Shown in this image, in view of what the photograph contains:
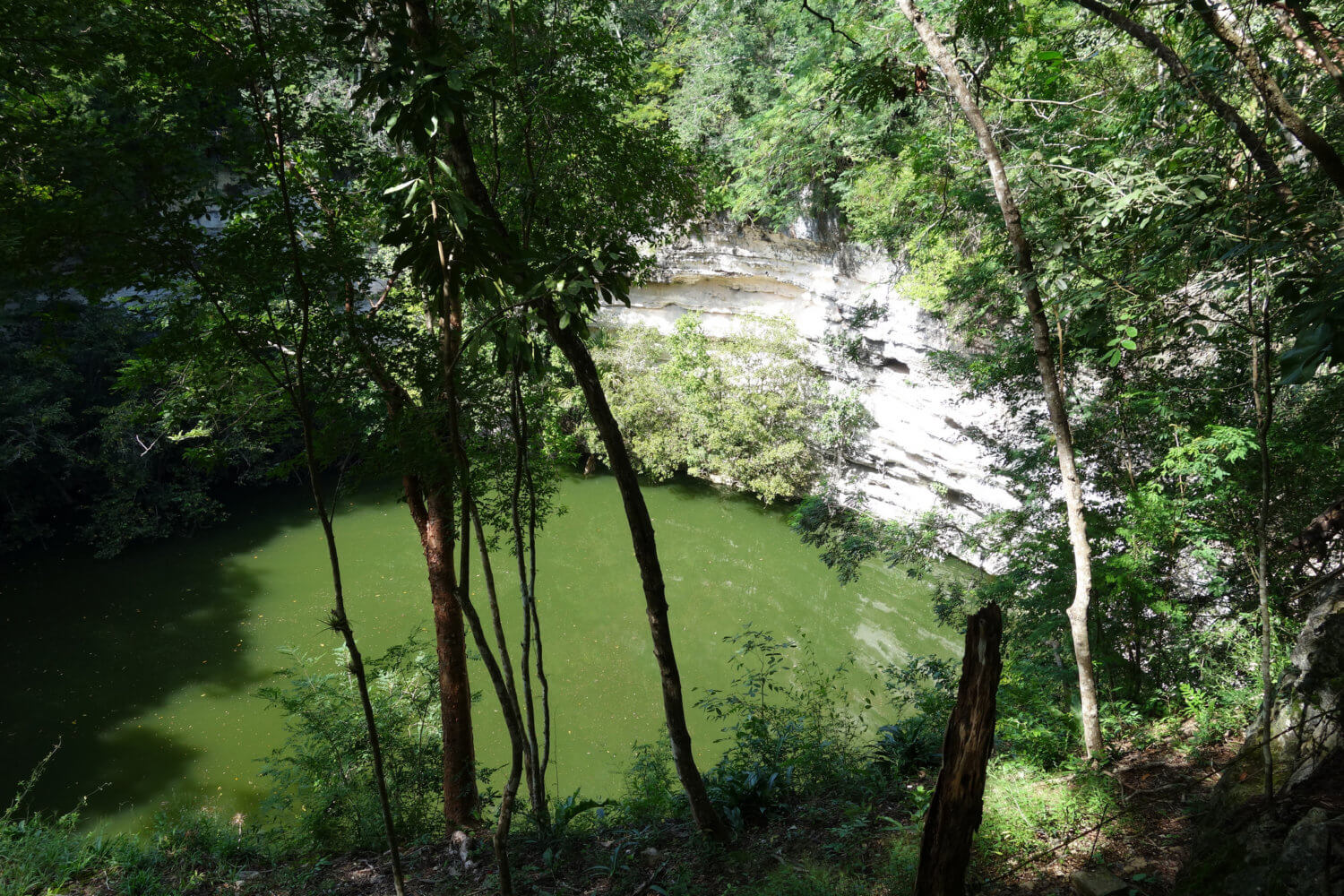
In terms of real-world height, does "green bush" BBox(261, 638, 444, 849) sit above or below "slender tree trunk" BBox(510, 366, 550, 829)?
below

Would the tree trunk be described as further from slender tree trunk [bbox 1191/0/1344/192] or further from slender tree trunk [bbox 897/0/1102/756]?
slender tree trunk [bbox 1191/0/1344/192]

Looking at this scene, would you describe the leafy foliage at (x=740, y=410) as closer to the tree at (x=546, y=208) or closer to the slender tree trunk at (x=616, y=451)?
the tree at (x=546, y=208)

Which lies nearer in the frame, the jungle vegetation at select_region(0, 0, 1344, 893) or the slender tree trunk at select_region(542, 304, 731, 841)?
the jungle vegetation at select_region(0, 0, 1344, 893)

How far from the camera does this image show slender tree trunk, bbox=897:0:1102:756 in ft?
9.43

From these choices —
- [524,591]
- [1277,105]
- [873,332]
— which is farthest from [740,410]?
[1277,105]

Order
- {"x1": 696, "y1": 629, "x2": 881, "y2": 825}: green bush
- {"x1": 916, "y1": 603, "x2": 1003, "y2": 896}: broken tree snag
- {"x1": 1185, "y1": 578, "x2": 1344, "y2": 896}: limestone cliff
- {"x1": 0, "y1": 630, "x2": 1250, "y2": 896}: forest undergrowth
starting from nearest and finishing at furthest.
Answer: {"x1": 1185, "y1": 578, "x2": 1344, "y2": 896}: limestone cliff
{"x1": 916, "y1": 603, "x2": 1003, "y2": 896}: broken tree snag
{"x1": 0, "y1": 630, "x2": 1250, "y2": 896}: forest undergrowth
{"x1": 696, "y1": 629, "x2": 881, "y2": 825}: green bush

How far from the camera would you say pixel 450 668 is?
14.7 feet

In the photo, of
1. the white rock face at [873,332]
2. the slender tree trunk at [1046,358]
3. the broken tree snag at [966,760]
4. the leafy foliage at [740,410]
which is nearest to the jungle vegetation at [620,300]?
the slender tree trunk at [1046,358]

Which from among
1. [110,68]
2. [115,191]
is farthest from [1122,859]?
[110,68]

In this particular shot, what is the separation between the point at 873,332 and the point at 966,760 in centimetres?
980

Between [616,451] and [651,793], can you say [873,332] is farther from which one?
[616,451]

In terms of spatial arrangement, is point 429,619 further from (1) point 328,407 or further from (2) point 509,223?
(2) point 509,223

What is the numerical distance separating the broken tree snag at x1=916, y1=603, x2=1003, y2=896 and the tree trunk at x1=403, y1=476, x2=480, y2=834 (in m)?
3.13

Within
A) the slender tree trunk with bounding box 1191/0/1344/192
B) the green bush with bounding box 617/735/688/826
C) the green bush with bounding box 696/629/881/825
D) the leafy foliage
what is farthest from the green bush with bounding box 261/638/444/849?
the leafy foliage
